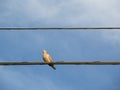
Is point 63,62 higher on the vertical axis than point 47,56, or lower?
higher

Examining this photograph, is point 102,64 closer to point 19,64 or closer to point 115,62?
point 115,62

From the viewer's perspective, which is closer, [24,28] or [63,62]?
[63,62]

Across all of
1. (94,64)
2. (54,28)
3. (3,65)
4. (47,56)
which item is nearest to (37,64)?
(3,65)

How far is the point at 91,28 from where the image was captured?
9.80 m

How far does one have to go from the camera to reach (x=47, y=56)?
16.6m

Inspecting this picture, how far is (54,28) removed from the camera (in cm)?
966

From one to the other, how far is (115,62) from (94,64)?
0.46 meters

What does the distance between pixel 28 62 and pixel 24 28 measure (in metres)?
2.15

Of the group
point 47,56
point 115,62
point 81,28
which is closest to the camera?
point 115,62

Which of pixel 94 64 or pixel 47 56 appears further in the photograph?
pixel 47 56

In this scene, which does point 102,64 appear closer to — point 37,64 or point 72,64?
point 72,64

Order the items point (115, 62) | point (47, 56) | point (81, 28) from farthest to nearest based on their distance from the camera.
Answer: point (47, 56)
point (81, 28)
point (115, 62)

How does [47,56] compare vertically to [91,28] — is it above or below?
below

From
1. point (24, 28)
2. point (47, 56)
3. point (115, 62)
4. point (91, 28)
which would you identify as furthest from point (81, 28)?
point (47, 56)
